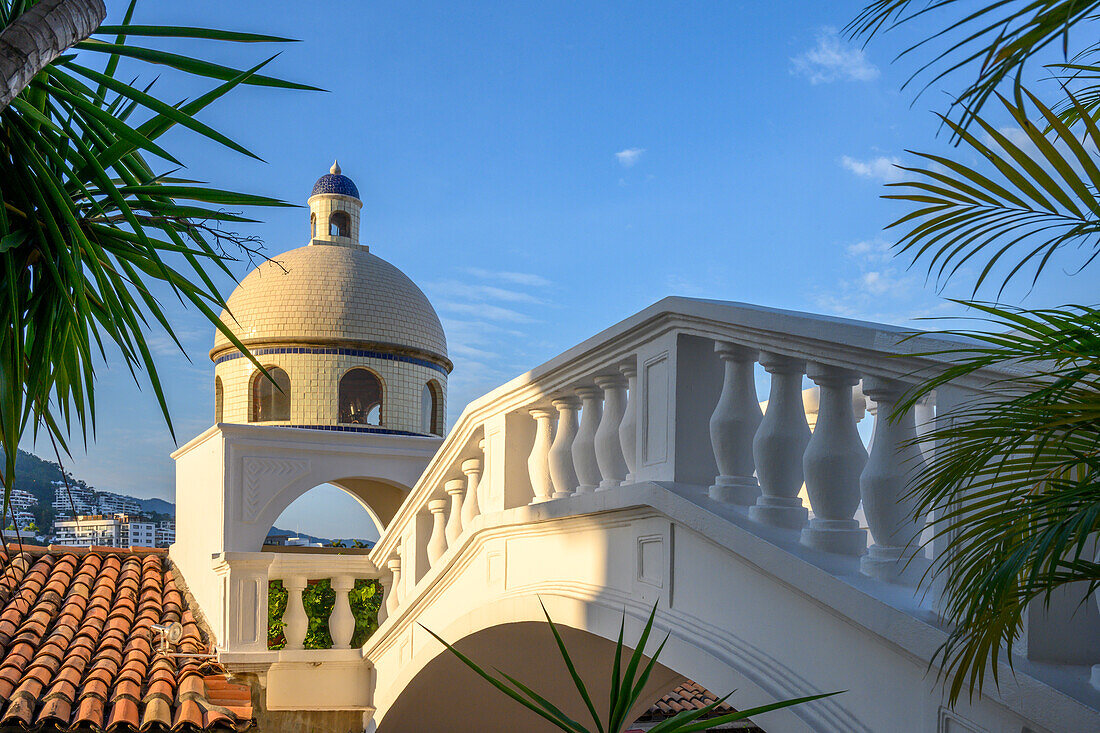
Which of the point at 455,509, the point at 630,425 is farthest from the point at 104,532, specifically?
the point at 630,425

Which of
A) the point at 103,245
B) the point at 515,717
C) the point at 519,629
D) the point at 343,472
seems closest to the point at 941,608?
the point at 103,245

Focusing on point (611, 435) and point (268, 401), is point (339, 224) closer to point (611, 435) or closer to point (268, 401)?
point (268, 401)

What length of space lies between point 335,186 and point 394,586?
37.9 feet

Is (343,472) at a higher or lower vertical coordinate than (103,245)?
lower

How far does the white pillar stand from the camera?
6.55m

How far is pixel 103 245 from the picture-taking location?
3379mm

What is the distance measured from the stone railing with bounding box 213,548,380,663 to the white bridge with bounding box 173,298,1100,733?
0.84m

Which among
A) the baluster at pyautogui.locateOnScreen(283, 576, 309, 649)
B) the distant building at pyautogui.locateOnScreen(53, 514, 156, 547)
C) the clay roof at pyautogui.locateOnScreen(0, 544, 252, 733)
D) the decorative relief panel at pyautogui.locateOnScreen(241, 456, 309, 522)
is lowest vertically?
the clay roof at pyautogui.locateOnScreen(0, 544, 252, 733)

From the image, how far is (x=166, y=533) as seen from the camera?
543 inches

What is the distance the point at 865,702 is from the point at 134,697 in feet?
22.8

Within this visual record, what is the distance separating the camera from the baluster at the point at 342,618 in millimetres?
8617

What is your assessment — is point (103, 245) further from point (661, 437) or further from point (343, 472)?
point (343, 472)

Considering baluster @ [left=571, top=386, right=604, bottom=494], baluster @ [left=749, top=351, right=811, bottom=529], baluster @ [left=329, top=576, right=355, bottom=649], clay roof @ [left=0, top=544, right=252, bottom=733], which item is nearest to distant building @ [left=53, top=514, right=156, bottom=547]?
clay roof @ [left=0, top=544, right=252, bottom=733]

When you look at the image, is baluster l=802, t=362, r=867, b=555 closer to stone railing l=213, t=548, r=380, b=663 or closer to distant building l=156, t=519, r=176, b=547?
stone railing l=213, t=548, r=380, b=663
